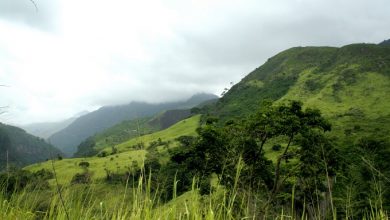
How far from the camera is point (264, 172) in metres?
29.3

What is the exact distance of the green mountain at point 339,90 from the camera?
345 ft

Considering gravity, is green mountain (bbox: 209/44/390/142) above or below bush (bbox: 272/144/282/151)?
above

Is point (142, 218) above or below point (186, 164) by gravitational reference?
above

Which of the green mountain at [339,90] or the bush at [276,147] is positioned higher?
the green mountain at [339,90]

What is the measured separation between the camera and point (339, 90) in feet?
451

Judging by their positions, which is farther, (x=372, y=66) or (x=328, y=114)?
(x=372, y=66)

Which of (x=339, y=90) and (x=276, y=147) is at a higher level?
(x=339, y=90)

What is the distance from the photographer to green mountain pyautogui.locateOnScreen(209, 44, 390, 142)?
105188 millimetres

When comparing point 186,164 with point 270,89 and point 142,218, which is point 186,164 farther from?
point 270,89

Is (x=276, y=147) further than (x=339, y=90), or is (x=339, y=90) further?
(x=339, y=90)

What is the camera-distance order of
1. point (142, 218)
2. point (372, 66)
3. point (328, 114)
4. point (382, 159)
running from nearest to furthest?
1. point (142, 218)
2. point (382, 159)
3. point (328, 114)
4. point (372, 66)

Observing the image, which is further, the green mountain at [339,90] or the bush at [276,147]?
the green mountain at [339,90]

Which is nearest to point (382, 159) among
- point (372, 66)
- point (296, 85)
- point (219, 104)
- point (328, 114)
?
point (328, 114)

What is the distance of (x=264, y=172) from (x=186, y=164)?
5.58 meters
